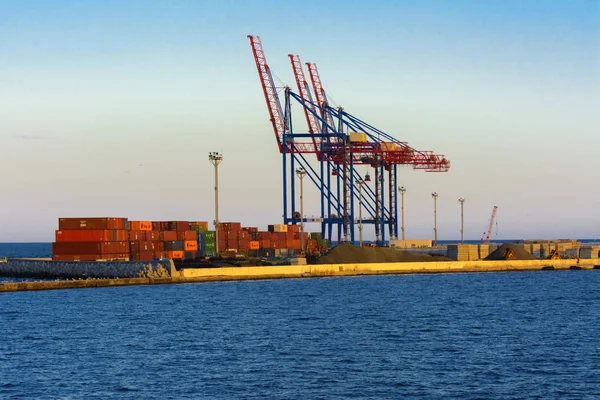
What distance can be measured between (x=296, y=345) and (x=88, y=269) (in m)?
54.8

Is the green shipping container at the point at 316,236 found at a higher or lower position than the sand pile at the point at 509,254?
higher

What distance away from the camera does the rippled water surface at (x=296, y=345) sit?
3694cm

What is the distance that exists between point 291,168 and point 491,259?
110 feet

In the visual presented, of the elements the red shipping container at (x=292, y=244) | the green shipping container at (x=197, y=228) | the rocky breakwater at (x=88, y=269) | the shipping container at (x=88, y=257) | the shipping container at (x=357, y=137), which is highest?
the shipping container at (x=357, y=137)

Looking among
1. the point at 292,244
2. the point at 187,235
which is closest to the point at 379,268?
the point at 292,244

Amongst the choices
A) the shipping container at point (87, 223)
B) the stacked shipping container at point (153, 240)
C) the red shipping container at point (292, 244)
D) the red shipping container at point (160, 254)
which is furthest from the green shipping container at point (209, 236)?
the shipping container at point (87, 223)

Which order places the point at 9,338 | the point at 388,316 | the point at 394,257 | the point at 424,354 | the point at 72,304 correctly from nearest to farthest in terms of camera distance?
the point at 424,354 < the point at 9,338 < the point at 388,316 < the point at 72,304 < the point at 394,257

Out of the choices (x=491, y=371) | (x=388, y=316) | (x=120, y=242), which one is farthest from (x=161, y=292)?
(x=491, y=371)

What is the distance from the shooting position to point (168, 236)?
112 m

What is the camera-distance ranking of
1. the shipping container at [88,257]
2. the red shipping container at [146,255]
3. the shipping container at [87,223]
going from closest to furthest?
1. the shipping container at [88,257]
2. the shipping container at [87,223]
3. the red shipping container at [146,255]

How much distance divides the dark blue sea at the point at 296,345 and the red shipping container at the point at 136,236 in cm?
2079

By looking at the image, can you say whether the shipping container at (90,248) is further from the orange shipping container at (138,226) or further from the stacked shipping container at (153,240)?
the orange shipping container at (138,226)

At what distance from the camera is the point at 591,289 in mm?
95438

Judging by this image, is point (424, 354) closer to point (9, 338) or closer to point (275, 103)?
point (9, 338)
